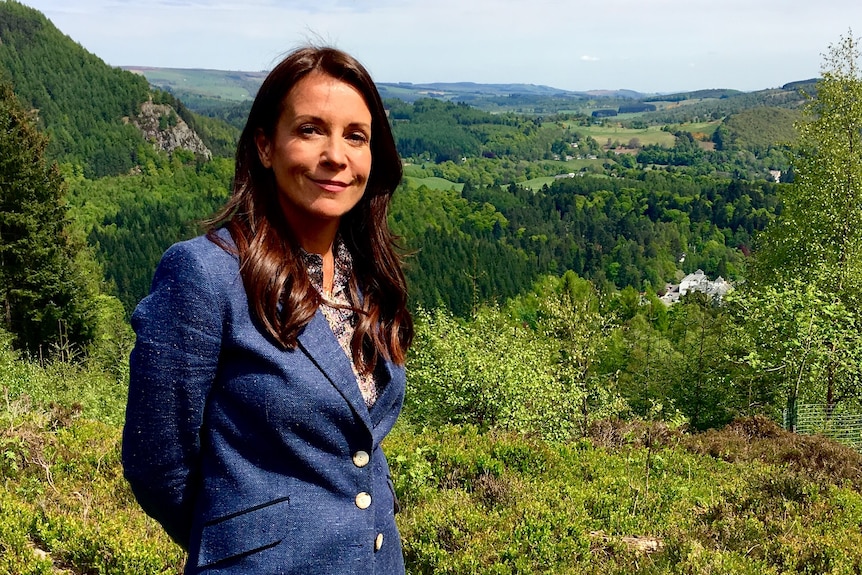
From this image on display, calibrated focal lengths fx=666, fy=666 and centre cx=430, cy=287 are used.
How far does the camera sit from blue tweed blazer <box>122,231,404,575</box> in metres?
1.64

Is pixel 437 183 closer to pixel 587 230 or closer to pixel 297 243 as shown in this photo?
pixel 587 230

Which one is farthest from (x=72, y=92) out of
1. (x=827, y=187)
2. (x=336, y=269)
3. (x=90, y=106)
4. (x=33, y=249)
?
(x=336, y=269)

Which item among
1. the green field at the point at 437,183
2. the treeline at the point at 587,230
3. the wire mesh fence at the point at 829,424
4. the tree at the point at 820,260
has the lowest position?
the treeline at the point at 587,230

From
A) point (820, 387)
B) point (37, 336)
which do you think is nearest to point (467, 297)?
point (37, 336)

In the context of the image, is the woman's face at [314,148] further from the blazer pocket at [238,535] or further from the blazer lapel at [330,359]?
the blazer pocket at [238,535]

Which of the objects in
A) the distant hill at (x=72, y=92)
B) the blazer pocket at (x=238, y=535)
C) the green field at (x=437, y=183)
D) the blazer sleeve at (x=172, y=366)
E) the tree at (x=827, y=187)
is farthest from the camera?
the green field at (x=437, y=183)

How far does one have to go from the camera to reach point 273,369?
172cm

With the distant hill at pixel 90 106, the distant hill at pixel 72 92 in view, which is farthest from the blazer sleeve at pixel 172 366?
the distant hill at pixel 90 106

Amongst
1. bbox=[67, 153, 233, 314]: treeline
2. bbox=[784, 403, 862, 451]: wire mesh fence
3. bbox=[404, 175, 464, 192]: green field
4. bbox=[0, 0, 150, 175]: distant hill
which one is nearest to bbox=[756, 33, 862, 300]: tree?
bbox=[784, 403, 862, 451]: wire mesh fence

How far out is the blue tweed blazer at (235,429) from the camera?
1636mm

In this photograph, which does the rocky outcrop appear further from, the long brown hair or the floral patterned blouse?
the floral patterned blouse

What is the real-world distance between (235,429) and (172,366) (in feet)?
0.79

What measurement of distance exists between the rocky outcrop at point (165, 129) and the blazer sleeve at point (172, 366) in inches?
5847

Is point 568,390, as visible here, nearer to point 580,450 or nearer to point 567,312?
point 567,312
